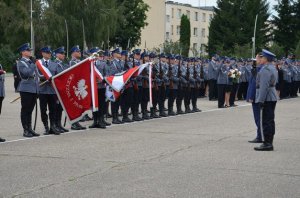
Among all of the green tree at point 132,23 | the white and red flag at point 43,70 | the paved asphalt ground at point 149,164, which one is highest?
the green tree at point 132,23

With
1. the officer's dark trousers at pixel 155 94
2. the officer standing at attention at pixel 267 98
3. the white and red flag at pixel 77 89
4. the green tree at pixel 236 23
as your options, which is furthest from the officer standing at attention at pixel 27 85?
the green tree at pixel 236 23

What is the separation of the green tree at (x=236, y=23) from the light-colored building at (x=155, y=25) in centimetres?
1547

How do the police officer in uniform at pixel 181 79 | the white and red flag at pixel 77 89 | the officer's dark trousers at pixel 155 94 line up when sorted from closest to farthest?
the white and red flag at pixel 77 89
the officer's dark trousers at pixel 155 94
the police officer in uniform at pixel 181 79

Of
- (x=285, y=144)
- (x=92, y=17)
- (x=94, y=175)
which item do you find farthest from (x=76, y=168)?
(x=92, y=17)

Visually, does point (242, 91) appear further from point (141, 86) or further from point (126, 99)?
point (126, 99)

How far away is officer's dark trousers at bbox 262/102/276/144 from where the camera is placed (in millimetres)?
10961

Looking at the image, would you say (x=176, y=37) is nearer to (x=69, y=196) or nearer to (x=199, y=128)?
(x=199, y=128)

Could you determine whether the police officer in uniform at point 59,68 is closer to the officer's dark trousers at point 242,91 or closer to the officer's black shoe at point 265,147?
the officer's black shoe at point 265,147

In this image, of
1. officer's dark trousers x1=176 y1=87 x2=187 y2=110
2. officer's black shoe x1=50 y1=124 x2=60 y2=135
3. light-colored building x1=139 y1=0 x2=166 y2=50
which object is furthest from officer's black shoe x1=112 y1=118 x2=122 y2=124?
light-colored building x1=139 y1=0 x2=166 y2=50

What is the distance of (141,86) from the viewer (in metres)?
16.8

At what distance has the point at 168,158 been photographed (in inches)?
388

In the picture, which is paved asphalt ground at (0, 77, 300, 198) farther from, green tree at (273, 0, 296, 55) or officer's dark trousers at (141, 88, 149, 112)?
green tree at (273, 0, 296, 55)

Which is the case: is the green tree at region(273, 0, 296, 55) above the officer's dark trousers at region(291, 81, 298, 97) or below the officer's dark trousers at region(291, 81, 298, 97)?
above

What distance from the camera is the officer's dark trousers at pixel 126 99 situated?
15984 millimetres
